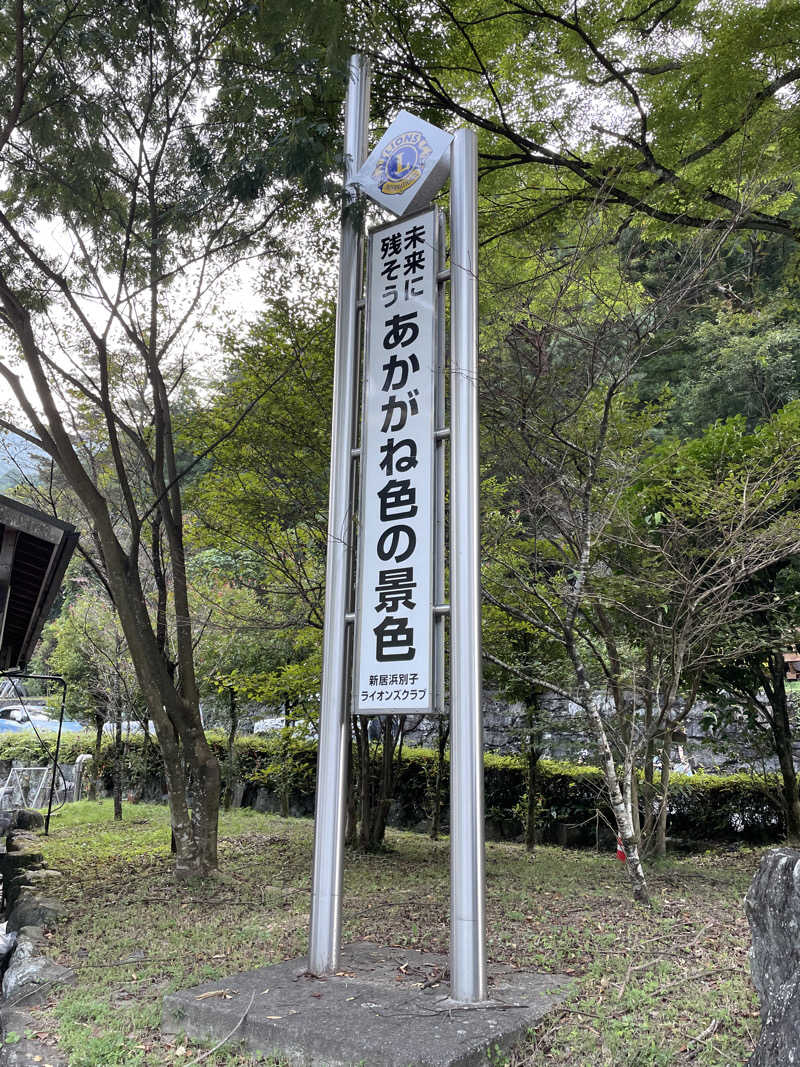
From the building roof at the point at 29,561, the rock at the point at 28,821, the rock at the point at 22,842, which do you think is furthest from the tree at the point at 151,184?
the rock at the point at 28,821

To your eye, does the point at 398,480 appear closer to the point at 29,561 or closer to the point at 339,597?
the point at 339,597

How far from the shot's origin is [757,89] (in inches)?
233

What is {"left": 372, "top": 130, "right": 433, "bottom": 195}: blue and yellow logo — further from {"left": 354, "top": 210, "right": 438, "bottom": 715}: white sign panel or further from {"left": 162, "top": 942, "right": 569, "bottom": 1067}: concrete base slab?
{"left": 162, "top": 942, "right": 569, "bottom": 1067}: concrete base slab

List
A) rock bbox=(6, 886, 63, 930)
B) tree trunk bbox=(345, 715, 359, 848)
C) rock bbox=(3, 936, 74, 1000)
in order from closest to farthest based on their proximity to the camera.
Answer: rock bbox=(3, 936, 74, 1000) < rock bbox=(6, 886, 63, 930) < tree trunk bbox=(345, 715, 359, 848)

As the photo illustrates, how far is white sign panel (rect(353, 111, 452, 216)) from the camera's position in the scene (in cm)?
470

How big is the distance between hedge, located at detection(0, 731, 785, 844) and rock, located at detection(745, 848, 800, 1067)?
14.6 feet

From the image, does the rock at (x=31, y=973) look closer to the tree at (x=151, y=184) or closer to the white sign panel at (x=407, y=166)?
the tree at (x=151, y=184)

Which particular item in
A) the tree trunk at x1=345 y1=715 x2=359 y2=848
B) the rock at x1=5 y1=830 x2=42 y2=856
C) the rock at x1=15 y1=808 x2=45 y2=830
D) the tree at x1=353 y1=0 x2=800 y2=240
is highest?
the tree at x1=353 y1=0 x2=800 y2=240

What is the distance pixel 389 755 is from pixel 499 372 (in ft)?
15.9

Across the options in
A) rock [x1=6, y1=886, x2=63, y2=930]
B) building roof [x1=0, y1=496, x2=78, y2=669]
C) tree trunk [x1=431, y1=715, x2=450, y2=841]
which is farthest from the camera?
tree trunk [x1=431, y1=715, x2=450, y2=841]

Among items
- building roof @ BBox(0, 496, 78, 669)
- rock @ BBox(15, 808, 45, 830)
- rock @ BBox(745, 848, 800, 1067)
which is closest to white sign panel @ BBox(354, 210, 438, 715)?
rock @ BBox(745, 848, 800, 1067)

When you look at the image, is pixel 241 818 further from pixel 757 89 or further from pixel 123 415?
pixel 757 89

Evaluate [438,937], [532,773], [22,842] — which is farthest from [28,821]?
[438,937]

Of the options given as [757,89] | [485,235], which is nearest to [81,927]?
[485,235]
